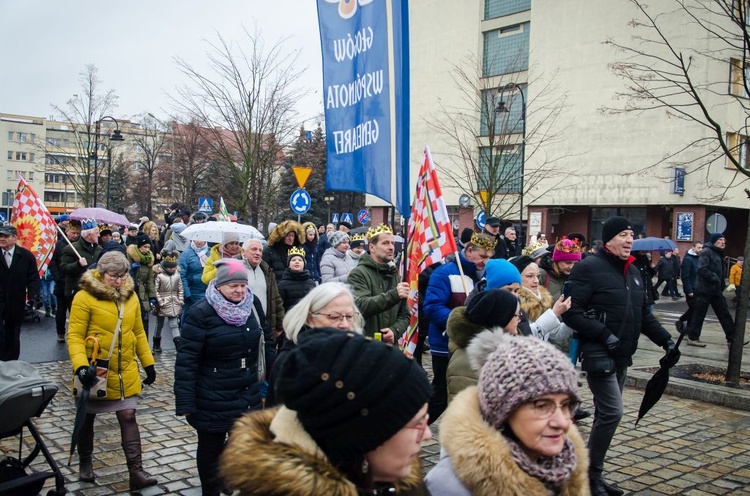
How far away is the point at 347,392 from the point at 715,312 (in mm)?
12989

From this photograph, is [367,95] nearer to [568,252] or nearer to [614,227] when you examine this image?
[614,227]

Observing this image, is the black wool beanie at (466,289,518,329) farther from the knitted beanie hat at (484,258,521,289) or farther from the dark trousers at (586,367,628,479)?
the dark trousers at (586,367,628,479)

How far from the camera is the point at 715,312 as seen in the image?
12906 millimetres

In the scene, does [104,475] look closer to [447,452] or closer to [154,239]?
[447,452]

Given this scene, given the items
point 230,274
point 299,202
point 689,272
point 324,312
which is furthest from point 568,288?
point 689,272

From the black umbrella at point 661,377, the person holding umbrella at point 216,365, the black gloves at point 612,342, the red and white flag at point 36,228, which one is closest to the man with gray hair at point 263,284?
the person holding umbrella at point 216,365

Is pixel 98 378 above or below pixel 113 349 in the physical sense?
below

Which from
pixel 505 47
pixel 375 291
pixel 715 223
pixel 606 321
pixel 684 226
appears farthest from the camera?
pixel 505 47

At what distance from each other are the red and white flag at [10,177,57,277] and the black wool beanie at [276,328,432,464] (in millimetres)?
10051

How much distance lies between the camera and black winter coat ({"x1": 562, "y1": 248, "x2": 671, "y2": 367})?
17.9 feet

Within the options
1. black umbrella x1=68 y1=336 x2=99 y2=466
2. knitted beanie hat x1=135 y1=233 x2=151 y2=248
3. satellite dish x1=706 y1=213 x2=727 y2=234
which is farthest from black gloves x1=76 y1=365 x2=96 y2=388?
satellite dish x1=706 y1=213 x2=727 y2=234

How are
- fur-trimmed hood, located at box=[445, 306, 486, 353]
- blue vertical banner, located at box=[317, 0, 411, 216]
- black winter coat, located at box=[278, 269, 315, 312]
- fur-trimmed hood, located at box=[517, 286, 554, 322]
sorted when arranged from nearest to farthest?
1. fur-trimmed hood, located at box=[445, 306, 486, 353]
2. blue vertical banner, located at box=[317, 0, 411, 216]
3. fur-trimmed hood, located at box=[517, 286, 554, 322]
4. black winter coat, located at box=[278, 269, 315, 312]

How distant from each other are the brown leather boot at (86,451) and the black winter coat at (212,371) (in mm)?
1375

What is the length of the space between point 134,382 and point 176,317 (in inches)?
218
